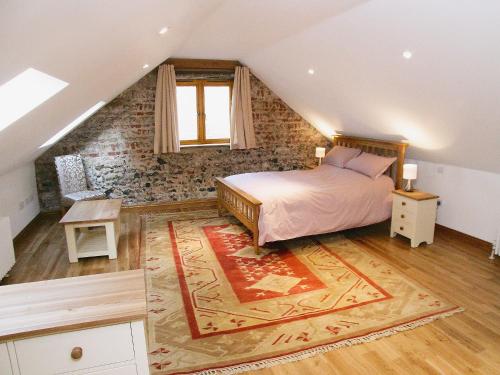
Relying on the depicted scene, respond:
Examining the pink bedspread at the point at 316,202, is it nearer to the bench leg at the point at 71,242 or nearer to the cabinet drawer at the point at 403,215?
the cabinet drawer at the point at 403,215

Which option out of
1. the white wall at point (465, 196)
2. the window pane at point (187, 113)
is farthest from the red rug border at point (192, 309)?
the window pane at point (187, 113)

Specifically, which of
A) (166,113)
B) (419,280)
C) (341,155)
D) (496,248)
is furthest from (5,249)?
(496,248)

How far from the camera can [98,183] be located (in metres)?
5.78

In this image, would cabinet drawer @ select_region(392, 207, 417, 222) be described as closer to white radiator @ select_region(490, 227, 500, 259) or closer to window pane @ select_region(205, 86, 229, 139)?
white radiator @ select_region(490, 227, 500, 259)

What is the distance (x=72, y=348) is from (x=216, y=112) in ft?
17.1

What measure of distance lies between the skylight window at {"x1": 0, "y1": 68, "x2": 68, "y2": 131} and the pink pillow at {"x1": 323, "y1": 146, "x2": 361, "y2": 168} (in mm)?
4003

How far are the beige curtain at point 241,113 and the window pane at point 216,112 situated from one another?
0.23 meters

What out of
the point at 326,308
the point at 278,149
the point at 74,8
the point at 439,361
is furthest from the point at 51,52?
the point at 278,149

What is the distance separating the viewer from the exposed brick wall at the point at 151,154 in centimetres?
563

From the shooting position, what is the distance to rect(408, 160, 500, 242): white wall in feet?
13.6

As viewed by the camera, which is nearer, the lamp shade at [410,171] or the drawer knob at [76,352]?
the drawer knob at [76,352]

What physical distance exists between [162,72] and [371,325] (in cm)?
456

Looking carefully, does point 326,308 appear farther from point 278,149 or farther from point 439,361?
point 278,149

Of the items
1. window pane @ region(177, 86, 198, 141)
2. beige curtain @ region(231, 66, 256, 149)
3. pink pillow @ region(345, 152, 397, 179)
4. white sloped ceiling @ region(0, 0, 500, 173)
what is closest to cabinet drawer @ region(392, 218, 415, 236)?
pink pillow @ region(345, 152, 397, 179)
